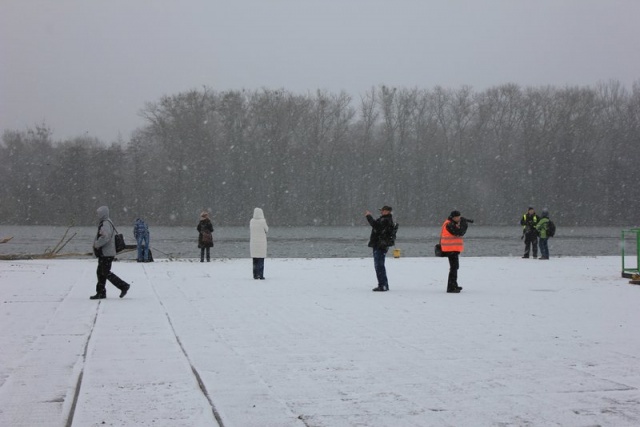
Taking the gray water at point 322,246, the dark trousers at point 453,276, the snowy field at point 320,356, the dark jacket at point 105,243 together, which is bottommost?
the gray water at point 322,246

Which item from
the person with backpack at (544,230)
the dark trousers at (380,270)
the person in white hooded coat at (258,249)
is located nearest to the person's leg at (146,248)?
the person in white hooded coat at (258,249)

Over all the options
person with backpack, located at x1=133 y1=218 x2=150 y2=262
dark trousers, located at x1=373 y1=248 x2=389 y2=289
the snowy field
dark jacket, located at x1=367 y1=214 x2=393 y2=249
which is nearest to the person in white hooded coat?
the snowy field

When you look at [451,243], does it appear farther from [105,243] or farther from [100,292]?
[100,292]

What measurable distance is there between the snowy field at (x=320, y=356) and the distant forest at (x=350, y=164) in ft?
236

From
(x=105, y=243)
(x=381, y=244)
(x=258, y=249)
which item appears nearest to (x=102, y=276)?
(x=105, y=243)

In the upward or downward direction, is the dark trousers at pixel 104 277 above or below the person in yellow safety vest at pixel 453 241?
below

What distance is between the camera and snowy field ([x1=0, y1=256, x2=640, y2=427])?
586 cm

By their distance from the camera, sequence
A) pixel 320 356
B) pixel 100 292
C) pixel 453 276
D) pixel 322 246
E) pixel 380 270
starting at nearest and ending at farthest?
pixel 320 356 → pixel 100 292 → pixel 453 276 → pixel 380 270 → pixel 322 246

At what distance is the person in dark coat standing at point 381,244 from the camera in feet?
49.0

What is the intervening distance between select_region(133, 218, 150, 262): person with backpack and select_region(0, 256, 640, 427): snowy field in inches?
343

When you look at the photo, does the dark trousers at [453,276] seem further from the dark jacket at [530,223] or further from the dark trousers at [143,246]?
the dark trousers at [143,246]

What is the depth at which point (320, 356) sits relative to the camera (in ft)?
26.4

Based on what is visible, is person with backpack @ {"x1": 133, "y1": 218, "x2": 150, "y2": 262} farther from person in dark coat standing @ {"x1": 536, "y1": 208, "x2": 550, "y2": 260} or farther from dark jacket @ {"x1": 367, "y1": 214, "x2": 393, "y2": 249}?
person in dark coat standing @ {"x1": 536, "y1": 208, "x2": 550, "y2": 260}

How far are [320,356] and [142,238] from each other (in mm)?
17370
